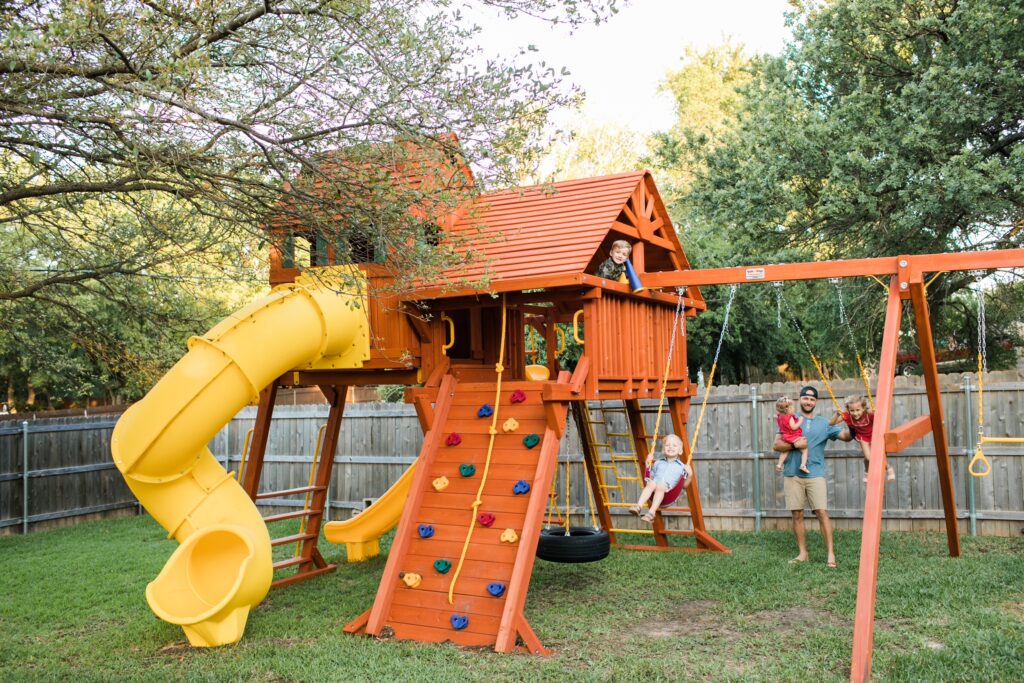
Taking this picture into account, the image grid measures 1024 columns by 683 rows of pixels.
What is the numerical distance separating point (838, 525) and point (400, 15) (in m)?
8.18

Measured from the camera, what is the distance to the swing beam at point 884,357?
5785mm

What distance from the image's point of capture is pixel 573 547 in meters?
7.86

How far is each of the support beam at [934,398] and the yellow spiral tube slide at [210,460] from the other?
4.61 meters

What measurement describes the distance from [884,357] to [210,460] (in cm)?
561

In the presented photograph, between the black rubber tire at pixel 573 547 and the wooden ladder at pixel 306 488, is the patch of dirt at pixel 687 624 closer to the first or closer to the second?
the black rubber tire at pixel 573 547

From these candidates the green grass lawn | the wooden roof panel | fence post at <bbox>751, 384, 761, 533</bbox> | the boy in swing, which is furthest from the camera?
fence post at <bbox>751, 384, 761, 533</bbox>

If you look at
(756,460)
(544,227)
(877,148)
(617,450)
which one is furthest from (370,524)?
(877,148)

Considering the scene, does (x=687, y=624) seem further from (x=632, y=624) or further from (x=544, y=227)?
(x=544, y=227)

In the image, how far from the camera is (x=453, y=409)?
8.41 m

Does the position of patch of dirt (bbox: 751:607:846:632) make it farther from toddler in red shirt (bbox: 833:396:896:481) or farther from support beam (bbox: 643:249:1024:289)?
support beam (bbox: 643:249:1024:289)

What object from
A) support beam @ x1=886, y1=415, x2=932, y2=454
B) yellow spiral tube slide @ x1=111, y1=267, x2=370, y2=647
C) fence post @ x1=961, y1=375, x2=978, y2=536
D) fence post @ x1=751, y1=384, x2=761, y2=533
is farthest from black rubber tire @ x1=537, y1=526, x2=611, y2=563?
fence post @ x1=961, y1=375, x2=978, y2=536

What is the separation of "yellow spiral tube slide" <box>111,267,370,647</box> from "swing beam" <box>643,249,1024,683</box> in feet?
11.8

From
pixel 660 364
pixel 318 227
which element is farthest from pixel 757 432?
pixel 318 227

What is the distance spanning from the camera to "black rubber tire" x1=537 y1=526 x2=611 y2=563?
7.86 meters
